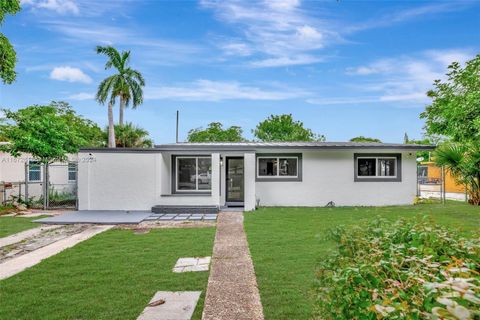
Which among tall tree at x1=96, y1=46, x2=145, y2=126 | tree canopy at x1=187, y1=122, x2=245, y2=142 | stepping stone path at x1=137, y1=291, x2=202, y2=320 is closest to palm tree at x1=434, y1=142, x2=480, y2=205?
stepping stone path at x1=137, y1=291, x2=202, y2=320

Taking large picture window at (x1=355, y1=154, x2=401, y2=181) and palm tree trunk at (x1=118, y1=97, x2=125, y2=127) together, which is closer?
large picture window at (x1=355, y1=154, x2=401, y2=181)

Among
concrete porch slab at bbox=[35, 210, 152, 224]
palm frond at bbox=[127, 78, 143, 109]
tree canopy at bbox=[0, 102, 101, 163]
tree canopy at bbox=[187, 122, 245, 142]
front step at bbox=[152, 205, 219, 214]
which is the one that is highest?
palm frond at bbox=[127, 78, 143, 109]

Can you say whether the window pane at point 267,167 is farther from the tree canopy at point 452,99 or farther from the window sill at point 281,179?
the tree canopy at point 452,99

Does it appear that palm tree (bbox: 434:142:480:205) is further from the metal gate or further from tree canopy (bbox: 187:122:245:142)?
tree canopy (bbox: 187:122:245:142)

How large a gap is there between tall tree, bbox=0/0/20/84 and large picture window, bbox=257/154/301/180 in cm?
956

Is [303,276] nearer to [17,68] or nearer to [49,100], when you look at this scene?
[17,68]

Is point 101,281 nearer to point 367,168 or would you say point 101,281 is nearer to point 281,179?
point 281,179

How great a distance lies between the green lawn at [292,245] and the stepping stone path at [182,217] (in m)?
1.44

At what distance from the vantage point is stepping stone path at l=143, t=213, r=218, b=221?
461 inches

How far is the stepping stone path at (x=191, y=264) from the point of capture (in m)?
5.88

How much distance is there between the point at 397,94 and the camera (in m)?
24.5

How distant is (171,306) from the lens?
168 inches

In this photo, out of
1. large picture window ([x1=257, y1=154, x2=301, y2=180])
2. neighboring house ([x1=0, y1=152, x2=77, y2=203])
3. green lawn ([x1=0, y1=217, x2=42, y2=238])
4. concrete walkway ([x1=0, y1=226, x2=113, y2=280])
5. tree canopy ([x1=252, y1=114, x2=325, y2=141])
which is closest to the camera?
concrete walkway ([x1=0, y1=226, x2=113, y2=280])

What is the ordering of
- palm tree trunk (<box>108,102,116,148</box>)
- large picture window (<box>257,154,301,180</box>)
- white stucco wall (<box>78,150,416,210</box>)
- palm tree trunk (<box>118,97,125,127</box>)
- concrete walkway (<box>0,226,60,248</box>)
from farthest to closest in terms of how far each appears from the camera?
palm tree trunk (<box>118,97,125,127</box>) → palm tree trunk (<box>108,102,116,148</box>) → large picture window (<box>257,154,301,180</box>) → white stucco wall (<box>78,150,416,210</box>) → concrete walkway (<box>0,226,60,248</box>)
